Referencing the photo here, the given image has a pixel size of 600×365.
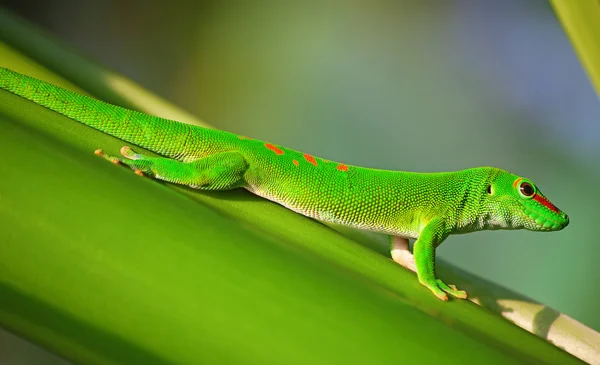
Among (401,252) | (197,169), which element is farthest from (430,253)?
(197,169)

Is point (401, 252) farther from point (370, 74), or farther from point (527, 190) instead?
point (370, 74)

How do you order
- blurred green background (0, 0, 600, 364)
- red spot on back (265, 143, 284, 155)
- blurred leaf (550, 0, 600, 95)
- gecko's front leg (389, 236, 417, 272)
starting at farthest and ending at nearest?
blurred green background (0, 0, 600, 364), gecko's front leg (389, 236, 417, 272), red spot on back (265, 143, 284, 155), blurred leaf (550, 0, 600, 95)

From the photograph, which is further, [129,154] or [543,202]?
[543,202]

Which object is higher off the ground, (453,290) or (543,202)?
(543,202)

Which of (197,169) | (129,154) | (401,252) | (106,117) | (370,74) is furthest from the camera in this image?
(370,74)

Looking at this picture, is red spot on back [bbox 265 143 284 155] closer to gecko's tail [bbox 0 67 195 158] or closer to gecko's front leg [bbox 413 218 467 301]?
gecko's tail [bbox 0 67 195 158]

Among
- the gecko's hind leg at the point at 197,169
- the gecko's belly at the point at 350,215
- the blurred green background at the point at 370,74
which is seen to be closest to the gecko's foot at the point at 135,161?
the gecko's hind leg at the point at 197,169

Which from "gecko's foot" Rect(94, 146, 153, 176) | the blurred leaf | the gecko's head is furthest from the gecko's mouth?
"gecko's foot" Rect(94, 146, 153, 176)
